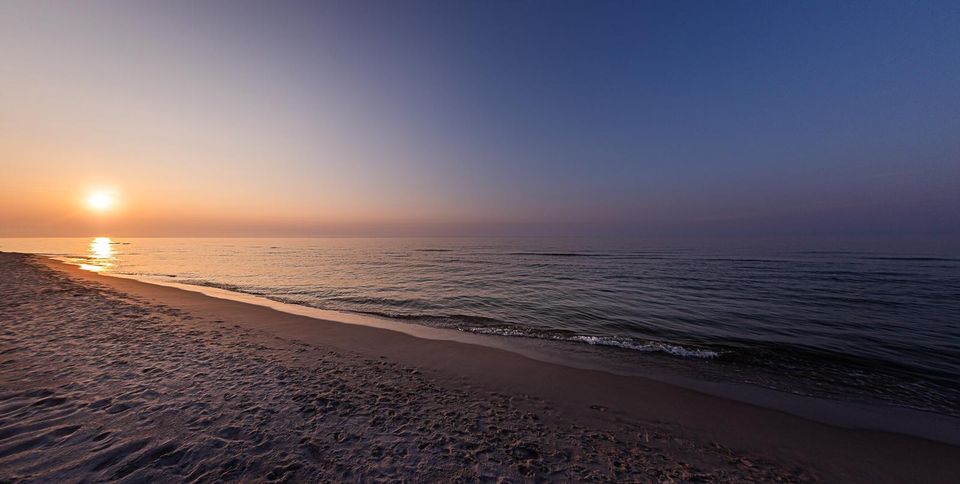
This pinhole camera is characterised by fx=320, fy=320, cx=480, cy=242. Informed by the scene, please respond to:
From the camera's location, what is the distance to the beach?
4.32m

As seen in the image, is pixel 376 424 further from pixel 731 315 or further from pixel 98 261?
pixel 98 261

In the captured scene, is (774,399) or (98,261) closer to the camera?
(774,399)

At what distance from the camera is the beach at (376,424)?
4324 mm

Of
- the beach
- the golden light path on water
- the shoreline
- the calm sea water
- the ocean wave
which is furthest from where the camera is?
the golden light path on water

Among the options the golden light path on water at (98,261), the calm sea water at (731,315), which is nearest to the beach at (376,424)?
the calm sea water at (731,315)

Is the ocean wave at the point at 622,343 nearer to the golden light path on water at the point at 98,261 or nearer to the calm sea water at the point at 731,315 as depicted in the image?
the calm sea water at the point at 731,315

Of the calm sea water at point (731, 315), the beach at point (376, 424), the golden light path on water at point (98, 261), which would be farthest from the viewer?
the golden light path on water at point (98, 261)

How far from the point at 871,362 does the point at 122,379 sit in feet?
65.9

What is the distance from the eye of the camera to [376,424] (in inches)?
214

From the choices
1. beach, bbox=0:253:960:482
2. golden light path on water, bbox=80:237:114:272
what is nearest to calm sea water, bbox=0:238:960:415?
beach, bbox=0:253:960:482

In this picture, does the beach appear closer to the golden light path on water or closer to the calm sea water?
the calm sea water

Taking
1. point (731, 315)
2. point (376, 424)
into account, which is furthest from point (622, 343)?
point (376, 424)

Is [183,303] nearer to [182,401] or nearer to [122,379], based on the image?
[122,379]

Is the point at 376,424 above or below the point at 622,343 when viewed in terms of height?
above
